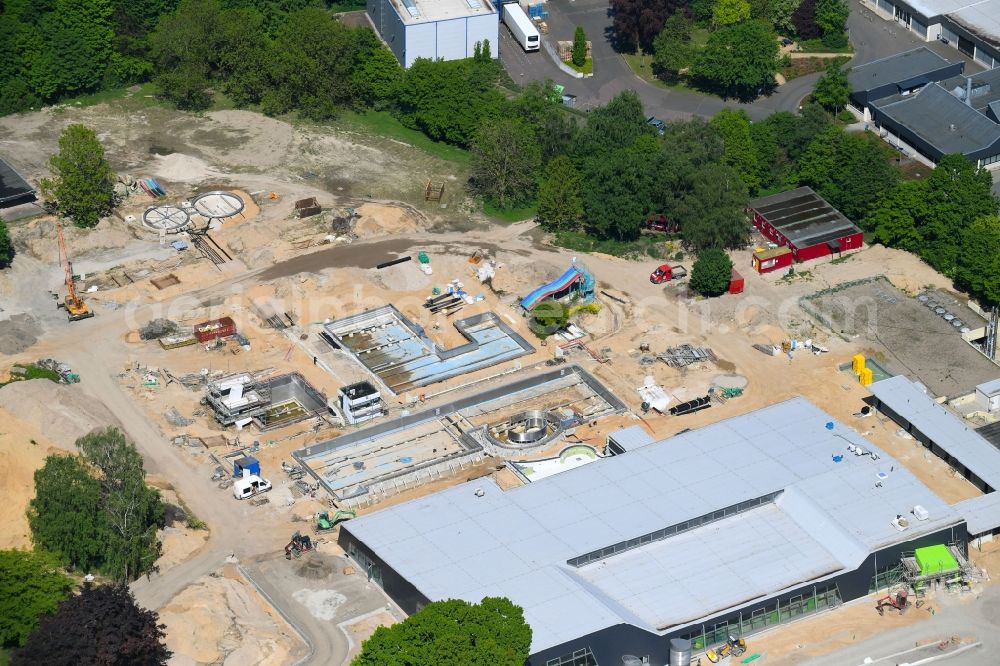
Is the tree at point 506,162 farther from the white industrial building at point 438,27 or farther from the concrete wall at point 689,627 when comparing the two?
the concrete wall at point 689,627

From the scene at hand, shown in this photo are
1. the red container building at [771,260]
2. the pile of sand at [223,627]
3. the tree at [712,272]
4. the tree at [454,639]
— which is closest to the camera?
the tree at [454,639]

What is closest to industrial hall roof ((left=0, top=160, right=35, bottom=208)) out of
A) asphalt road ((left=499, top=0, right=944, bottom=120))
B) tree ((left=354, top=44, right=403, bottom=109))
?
tree ((left=354, top=44, right=403, bottom=109))

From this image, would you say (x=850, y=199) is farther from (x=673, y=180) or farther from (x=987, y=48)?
(x=987, y=48)

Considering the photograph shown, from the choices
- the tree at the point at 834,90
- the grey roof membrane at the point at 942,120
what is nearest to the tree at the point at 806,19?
the tree at the point at 834,90

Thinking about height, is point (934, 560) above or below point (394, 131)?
above

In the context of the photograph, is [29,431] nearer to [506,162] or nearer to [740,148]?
[506,162]

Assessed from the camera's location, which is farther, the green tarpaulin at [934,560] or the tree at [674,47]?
the tree at [674,47]

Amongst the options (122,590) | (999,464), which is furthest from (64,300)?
(999,464)

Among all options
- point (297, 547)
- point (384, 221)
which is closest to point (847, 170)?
point (384, 221)
